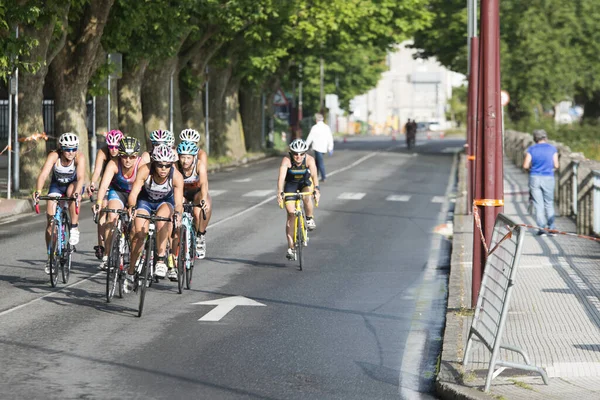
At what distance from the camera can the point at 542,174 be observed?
22.2 m

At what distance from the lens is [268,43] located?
158 feet

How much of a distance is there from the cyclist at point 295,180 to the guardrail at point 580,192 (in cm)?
506

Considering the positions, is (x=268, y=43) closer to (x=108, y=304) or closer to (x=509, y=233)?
(x=108, y=304)

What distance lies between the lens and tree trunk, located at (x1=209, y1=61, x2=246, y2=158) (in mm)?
51875

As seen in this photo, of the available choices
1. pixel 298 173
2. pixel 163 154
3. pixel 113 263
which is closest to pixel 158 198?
pixel 163 154

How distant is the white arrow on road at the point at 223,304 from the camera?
12.9 meters

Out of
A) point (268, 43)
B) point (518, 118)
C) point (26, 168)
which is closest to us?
point (26, 168)

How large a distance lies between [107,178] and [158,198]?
3.82ft

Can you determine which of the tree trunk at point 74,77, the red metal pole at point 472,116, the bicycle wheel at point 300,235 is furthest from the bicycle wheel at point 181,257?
the tree trunk at point 74,77

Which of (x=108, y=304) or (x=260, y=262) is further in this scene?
(x=260, y=262)

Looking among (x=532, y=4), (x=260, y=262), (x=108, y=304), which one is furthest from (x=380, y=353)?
(x=532, y=4)

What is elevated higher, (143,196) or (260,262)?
(143,196)

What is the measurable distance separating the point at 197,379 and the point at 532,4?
182 feet

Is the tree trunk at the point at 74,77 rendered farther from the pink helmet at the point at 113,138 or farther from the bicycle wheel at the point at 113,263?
the bicycle wheel at the point at 113,263
